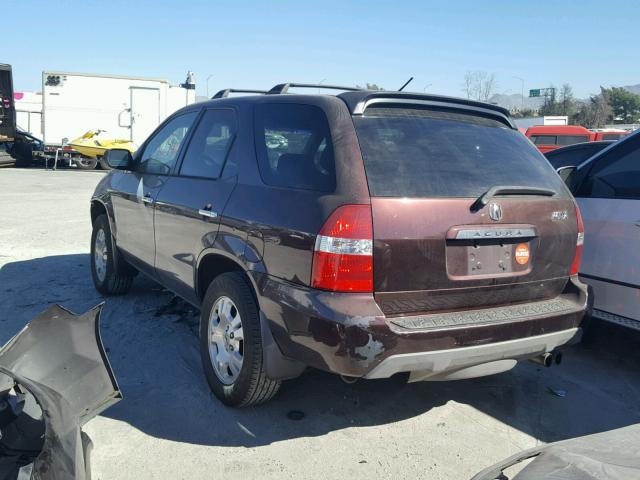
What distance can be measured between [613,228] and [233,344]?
9.61ft

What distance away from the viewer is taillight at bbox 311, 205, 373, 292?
285 cm

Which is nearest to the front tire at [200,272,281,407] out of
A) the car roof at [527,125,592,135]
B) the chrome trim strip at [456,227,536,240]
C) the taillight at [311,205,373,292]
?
the taillight at [311,205,373,292]

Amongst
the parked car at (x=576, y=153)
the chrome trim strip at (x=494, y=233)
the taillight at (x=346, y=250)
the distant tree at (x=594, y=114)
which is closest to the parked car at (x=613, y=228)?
the chrome trim strip at (x=494, y=233)

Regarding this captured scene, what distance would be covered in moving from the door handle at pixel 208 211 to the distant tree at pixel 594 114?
5689 cm

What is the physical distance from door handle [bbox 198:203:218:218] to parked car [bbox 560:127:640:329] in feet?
9.30

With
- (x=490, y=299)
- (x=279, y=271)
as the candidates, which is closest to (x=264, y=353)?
(x=279, y=271)

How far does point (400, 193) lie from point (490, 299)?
2.64 ft

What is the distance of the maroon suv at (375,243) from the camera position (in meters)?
2.88

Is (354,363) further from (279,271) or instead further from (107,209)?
(107,209)

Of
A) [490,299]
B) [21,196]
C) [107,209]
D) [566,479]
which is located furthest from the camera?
[21,196]

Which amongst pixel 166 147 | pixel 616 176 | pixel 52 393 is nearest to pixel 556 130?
pixel 616 176

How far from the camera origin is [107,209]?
223 inches

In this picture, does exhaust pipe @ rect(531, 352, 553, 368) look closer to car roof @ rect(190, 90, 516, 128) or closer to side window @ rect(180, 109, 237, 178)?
car roof @ rect(190, 90, 516, 128)

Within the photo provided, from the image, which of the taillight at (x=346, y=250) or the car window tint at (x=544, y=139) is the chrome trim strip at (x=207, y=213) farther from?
the car window tint at (x=544, y=139)
